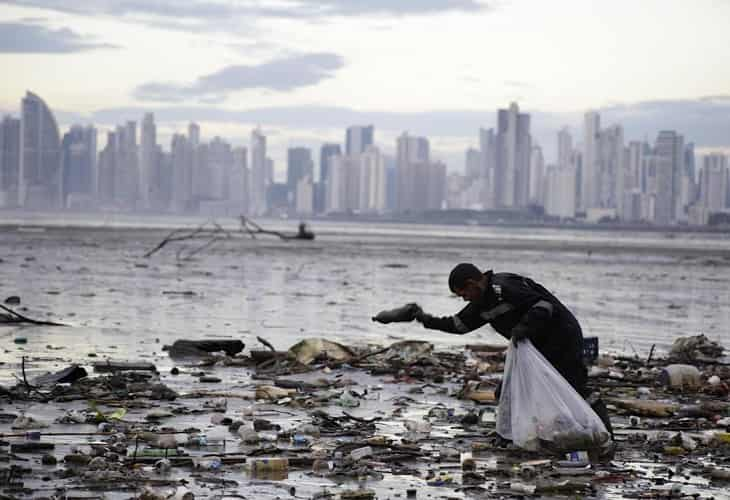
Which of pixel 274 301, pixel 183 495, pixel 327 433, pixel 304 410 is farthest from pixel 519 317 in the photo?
pixel 274 301

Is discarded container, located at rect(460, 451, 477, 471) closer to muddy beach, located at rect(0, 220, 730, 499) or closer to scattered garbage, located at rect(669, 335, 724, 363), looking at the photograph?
muddy beach, located at rect(0, 220, 730, 499)

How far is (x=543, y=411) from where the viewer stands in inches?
343

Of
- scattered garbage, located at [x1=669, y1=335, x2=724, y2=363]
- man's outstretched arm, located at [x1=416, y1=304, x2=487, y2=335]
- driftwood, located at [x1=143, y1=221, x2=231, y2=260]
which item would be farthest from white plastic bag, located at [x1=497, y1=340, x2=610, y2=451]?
driftwood, located at [x1=143, y1=221, x2=231, y2=260]

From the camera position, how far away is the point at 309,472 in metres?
7.96

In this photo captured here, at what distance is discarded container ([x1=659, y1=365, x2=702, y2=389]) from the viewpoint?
12922 millimetres

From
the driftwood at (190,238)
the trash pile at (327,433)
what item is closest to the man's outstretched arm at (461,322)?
the trash pile at (327,433)

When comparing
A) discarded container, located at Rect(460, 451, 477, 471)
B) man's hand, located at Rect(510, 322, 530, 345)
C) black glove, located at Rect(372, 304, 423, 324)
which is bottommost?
discarded container, located at Rect(460, 451, 477, 471)

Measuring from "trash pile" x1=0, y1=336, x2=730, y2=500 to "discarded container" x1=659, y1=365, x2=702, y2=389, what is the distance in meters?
0.02

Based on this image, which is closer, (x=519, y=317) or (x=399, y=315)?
(x=399, y=315)

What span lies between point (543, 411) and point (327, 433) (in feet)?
5.95

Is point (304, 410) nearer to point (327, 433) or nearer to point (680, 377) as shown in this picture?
point (327, 433)

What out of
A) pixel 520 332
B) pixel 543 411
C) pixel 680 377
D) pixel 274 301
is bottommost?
pixel 274 301

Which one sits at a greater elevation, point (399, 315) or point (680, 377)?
point (399, 315)

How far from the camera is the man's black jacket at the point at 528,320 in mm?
8734
